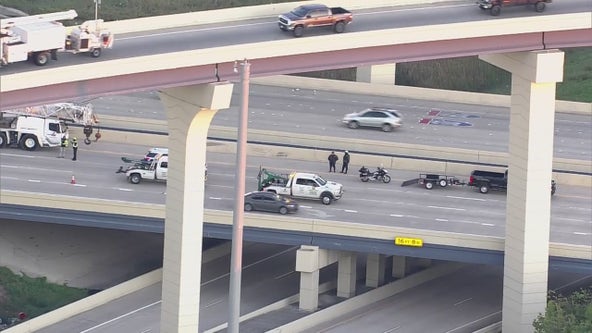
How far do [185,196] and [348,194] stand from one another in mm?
17440

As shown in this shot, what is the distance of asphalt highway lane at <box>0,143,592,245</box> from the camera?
8544 cm

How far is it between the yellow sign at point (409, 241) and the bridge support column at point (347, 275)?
2.51 m

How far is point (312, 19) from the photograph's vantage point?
74.2 metres

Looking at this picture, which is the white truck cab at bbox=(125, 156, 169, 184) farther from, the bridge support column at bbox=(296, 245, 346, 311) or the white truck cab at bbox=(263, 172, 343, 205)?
the bridge support column at bbox=(296, 245, 346, 311)

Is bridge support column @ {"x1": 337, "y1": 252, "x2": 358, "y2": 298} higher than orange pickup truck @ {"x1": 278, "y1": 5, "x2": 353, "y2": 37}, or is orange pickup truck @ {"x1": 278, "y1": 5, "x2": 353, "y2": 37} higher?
orange pickup truck @ {"x1": 278, "y1": 5, "x2": 353, "y2": 37}

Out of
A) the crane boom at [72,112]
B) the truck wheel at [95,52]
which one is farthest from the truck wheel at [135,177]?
the truck wheel at [95,52]

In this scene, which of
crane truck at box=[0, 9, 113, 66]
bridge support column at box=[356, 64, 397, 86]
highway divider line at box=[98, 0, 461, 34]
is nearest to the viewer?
crane truck at box=[0, 9, 113, 66]

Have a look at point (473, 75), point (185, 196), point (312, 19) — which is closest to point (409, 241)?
point (312, 19)

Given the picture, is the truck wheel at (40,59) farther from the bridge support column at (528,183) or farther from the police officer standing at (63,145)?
the police officer standing at (63,145)

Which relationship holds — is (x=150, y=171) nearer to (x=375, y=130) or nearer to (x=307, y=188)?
(x=307, y=188)

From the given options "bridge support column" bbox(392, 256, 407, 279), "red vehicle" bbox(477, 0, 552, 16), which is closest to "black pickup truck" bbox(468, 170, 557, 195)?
"bridge support column" bbox(392, 256, 407, 279)

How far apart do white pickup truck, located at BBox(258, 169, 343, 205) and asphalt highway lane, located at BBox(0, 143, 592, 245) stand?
42cm

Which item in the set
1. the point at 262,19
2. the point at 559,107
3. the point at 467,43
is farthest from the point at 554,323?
the point at 559,107

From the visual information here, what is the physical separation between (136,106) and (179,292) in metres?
29.8
